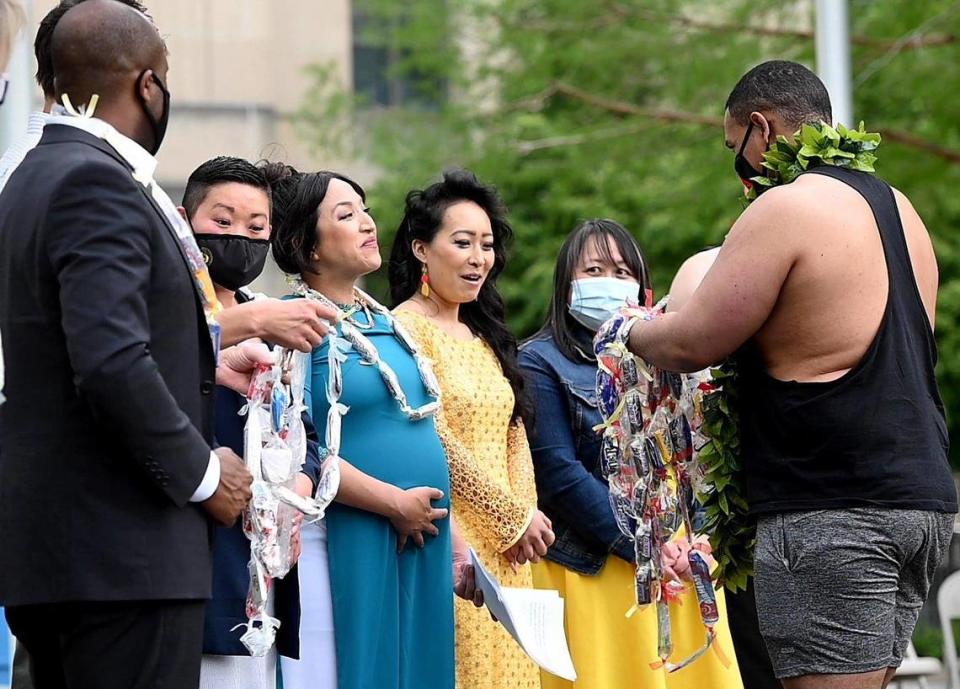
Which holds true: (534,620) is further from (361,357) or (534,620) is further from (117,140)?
(117,140)

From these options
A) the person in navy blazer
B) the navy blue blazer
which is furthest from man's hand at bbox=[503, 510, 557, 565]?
the navy blue blazer

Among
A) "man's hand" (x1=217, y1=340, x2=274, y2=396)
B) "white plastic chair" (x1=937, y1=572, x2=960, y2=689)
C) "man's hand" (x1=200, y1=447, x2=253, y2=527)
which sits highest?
"man's hand" (x1=217, y1=340, x2=274, y2=396)

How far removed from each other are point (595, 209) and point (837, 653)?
11.8m

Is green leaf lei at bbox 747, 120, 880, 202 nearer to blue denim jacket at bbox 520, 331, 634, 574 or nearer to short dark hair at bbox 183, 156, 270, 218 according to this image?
short dark hair at bbox 183, 156, 270, 218

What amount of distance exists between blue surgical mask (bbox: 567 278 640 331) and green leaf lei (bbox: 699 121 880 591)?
1.40 metres

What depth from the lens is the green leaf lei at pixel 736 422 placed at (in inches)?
168

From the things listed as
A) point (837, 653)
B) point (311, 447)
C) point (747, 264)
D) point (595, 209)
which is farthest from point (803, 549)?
point (595, 209)

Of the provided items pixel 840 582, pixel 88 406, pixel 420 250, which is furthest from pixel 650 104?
pixel 88 406

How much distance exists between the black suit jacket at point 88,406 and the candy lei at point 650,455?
1.74 meters

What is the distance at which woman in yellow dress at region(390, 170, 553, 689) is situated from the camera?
535 centimetres

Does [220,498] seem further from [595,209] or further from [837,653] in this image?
[595,209]

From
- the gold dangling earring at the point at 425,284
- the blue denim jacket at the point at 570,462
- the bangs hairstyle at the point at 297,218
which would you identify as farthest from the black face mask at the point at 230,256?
the blue denim jacket at the point at 570,462

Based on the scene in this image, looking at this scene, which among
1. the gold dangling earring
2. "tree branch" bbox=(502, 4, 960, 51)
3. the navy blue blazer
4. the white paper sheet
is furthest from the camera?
"tree branch" bbox=(502, 4, 960, 51)

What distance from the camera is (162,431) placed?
325 cm
